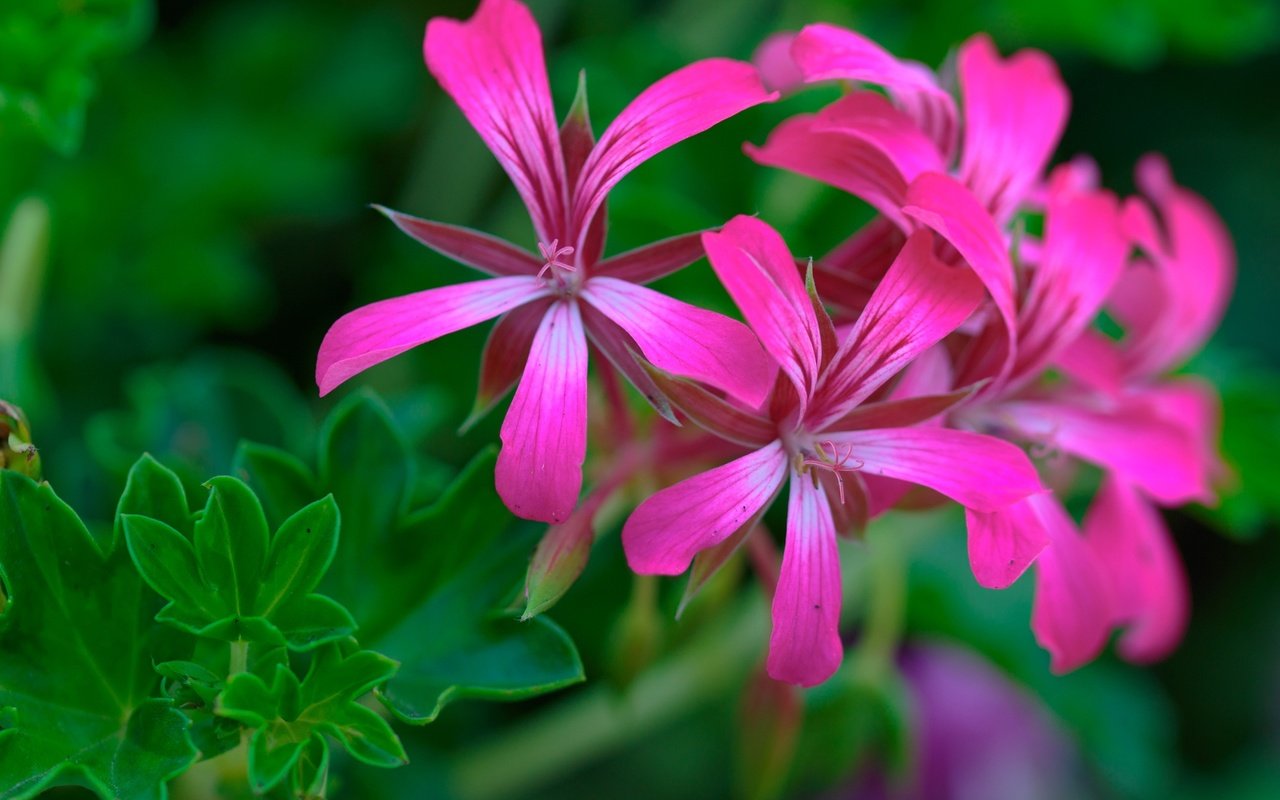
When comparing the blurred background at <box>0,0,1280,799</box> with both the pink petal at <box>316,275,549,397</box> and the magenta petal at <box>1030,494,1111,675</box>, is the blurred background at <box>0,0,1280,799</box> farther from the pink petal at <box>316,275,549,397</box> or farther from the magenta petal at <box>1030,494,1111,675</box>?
the pink petal at <box>316,275,549,397</box>

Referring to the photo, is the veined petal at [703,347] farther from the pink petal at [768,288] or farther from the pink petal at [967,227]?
the pink petal at [967,227]

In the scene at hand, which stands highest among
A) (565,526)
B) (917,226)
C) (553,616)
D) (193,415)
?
(917,226)

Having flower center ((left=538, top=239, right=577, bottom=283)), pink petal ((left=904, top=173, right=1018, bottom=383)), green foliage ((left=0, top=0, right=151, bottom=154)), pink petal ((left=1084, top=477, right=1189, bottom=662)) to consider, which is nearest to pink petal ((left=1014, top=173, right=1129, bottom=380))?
pink petal ((left=904, top=173, right=1018, bottom=383))

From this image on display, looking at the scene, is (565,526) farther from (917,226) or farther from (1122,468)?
(1122,468)

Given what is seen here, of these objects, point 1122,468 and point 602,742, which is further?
point 602,742

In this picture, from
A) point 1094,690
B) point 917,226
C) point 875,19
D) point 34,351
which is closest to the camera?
point 917,226

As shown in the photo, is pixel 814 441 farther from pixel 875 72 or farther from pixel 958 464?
pixel 875 72

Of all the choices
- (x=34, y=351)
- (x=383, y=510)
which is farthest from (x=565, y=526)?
(x=34, y=351)
